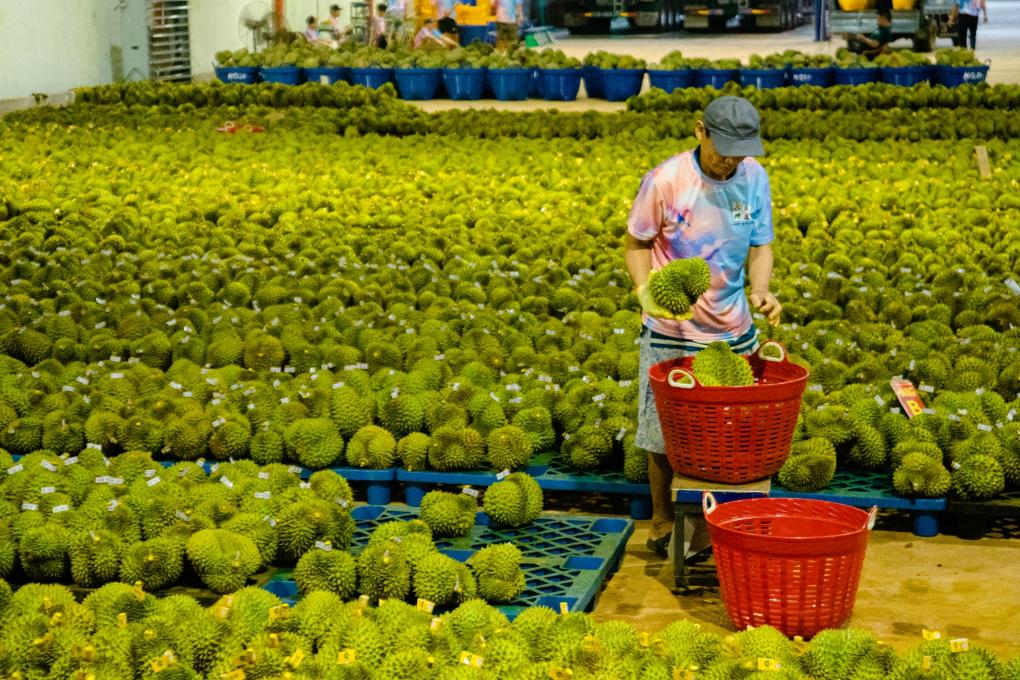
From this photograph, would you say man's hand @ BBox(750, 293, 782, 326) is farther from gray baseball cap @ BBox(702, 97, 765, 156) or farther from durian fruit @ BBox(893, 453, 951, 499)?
durian fruit @ BBox(893, 453, 951, 499)

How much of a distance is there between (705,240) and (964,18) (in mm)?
24149

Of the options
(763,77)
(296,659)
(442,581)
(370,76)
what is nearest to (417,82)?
(370,76)

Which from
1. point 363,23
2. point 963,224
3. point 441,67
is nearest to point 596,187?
point 963,224

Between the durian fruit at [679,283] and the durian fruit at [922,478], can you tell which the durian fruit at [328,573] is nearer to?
the durian fruit at [679,283]

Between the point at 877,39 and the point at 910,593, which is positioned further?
the point at 877,39

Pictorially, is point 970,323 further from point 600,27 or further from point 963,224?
point 600,27

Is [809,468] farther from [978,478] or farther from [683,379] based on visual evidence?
[683,379]

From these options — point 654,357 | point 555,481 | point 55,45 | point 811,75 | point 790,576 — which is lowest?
point 555,481

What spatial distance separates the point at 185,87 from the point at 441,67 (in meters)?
5.26

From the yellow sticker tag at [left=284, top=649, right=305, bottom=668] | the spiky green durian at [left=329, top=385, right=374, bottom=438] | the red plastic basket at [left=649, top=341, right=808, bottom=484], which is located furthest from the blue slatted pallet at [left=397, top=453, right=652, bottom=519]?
the yellow sticker tag at [left=284, top=649, right=305, bottom=668]

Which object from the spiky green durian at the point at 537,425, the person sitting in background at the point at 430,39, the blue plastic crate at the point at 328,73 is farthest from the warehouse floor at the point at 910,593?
the person sitting in background at the point at 430,39

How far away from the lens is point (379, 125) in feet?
47.0

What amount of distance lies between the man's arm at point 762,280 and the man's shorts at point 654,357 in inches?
5.9

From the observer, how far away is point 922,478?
5250mm
